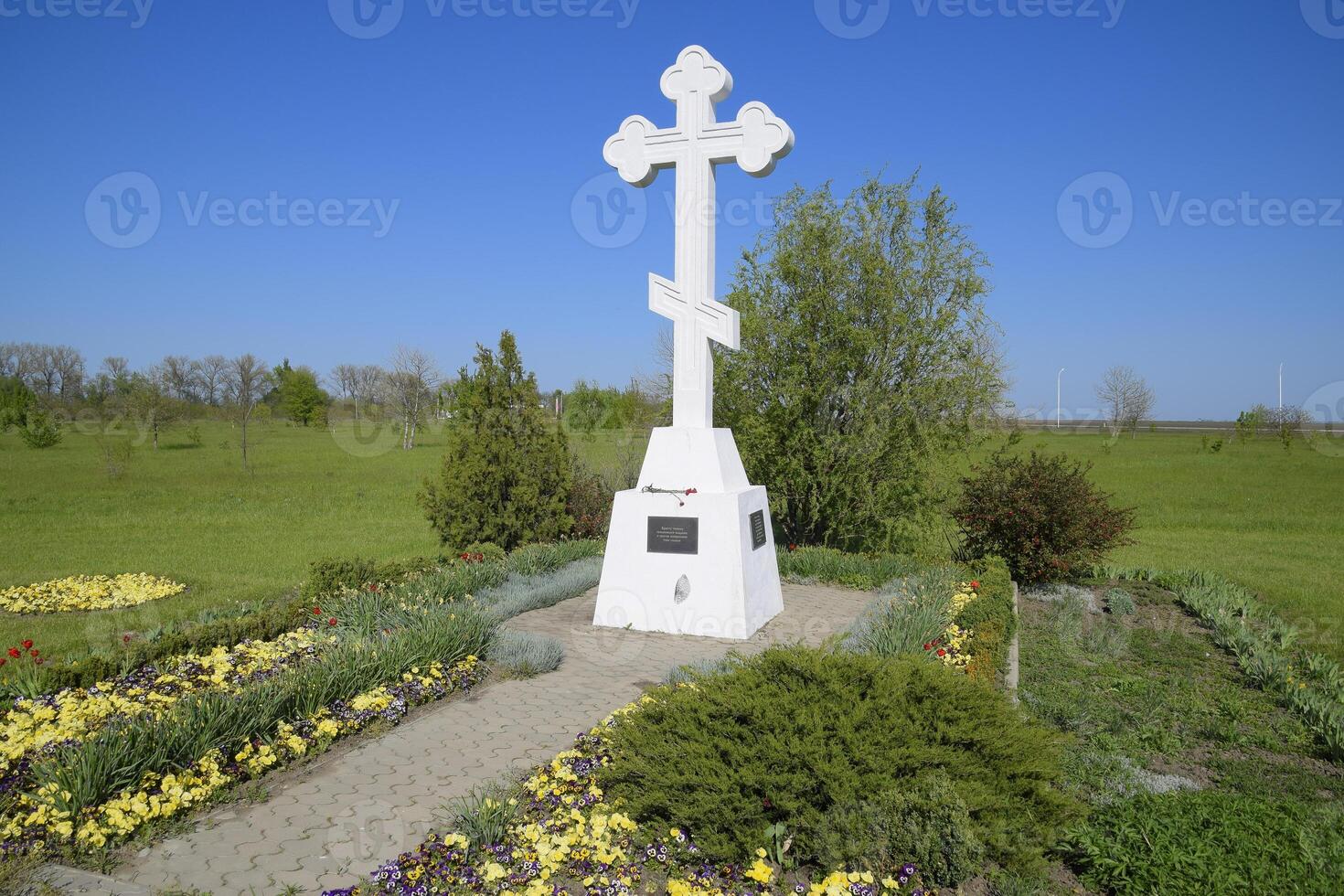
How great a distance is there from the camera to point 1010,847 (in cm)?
321

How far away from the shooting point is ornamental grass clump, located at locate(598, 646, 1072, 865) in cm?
340

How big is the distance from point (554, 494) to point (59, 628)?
5.76 meters

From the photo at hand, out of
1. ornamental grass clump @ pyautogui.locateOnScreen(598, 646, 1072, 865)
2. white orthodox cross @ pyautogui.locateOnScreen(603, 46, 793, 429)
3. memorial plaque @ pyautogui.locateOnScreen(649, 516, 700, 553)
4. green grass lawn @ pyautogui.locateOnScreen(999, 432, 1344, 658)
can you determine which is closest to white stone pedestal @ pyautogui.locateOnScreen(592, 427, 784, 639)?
memorial plaque @ pyautogui.locateOnScreen(649, 516, 700, 553)

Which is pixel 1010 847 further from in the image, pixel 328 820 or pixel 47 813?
pixel 47 813

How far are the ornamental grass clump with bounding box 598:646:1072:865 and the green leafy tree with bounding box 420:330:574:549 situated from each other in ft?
23.2

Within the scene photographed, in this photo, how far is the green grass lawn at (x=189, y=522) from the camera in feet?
32.0

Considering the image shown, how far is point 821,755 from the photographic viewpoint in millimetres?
3527

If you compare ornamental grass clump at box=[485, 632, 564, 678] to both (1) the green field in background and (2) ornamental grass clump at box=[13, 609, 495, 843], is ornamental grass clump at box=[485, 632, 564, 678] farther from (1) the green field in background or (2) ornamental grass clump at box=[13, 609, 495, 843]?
(1) the green field in background

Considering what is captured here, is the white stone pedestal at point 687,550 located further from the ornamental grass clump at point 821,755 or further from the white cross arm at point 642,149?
the ornamental grass clump at point 821,755

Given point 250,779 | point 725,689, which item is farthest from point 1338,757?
point 250,779

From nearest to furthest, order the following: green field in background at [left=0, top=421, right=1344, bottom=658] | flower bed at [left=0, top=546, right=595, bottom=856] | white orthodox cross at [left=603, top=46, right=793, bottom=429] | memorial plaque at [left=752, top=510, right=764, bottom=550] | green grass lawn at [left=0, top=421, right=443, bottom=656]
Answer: flower bed at [left=0, top=546, right=595, bottom=856]
white orthodox cross at [left=603, top=46, right=793, bottom=429]
memorial plaque at [left=752, top=510, right=764, bottom=550]
green grass lawn at [left=0, top=421, right=443, bottom=656]
green field in background at [left=0, top=421, right=1344, bottom=658]

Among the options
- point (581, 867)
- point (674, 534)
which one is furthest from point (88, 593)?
point (581, 867)

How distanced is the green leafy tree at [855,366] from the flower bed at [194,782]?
7.98 meters

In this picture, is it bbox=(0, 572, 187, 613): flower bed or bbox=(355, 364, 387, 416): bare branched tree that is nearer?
bbox=(0, 572, 187, 613): flower bed
